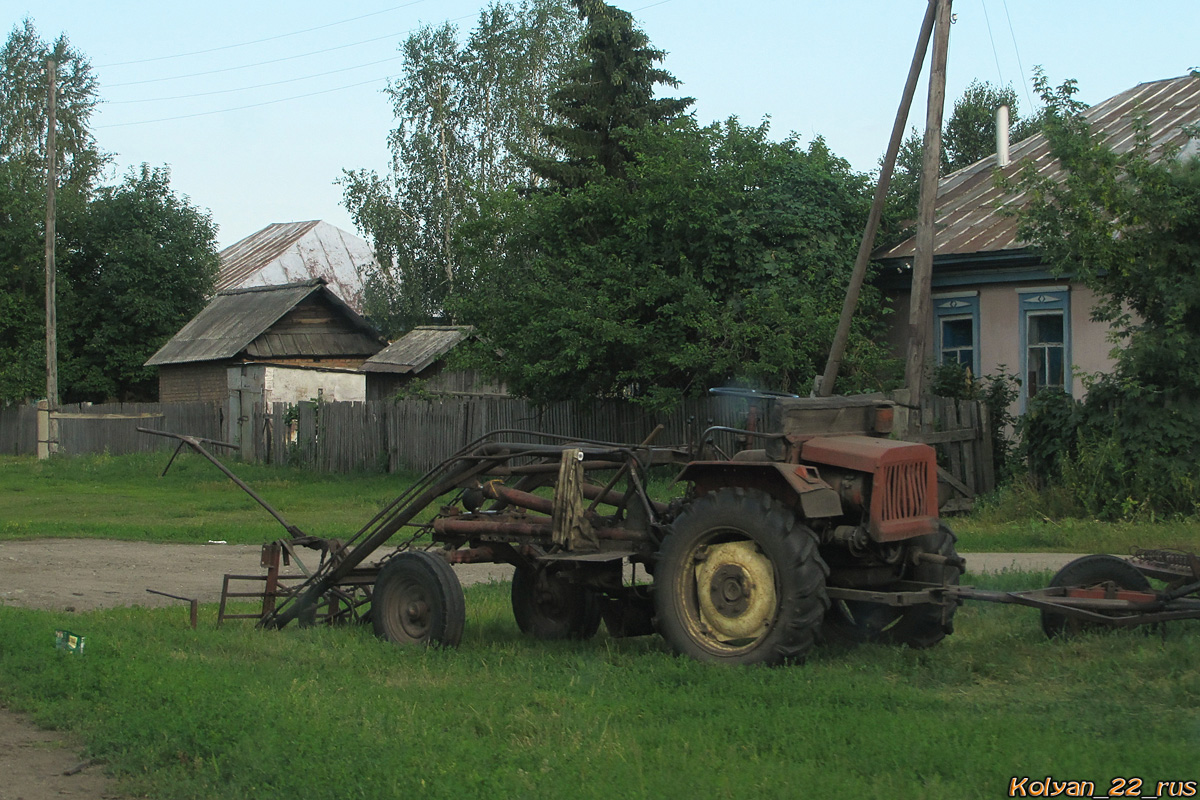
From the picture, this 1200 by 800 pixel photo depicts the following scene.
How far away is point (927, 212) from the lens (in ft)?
54.2

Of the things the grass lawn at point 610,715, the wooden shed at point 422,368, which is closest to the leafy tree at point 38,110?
the wooden shed at point 422,368

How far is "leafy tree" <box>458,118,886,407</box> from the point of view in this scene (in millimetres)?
19609

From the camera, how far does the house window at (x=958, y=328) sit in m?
21.4

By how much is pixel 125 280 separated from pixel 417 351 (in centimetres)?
1325

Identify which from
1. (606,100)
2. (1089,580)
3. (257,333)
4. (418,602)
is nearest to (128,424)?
(257,333)

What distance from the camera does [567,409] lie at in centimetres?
2364

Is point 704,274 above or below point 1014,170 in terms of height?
below

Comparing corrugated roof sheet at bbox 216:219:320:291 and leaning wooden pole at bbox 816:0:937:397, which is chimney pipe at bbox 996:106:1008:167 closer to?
leaning wooden pole at bbox 816:0:937:397

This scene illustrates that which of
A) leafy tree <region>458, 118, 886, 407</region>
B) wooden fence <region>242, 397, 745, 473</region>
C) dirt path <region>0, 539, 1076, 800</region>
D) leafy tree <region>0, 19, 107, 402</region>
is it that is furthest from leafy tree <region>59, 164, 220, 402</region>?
dirt path <region>0, 539, 1076, 800</region>

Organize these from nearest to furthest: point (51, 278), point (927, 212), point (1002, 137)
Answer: point (927, 212)
point (1002, 137)
point (51, 278)

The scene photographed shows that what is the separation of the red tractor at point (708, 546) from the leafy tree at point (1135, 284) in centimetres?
859

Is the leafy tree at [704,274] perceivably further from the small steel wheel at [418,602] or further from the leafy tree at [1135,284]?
the small steel wheel at [418,602]

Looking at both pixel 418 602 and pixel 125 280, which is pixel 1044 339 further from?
pixel 125 280

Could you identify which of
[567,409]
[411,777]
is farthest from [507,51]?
[411,777]
